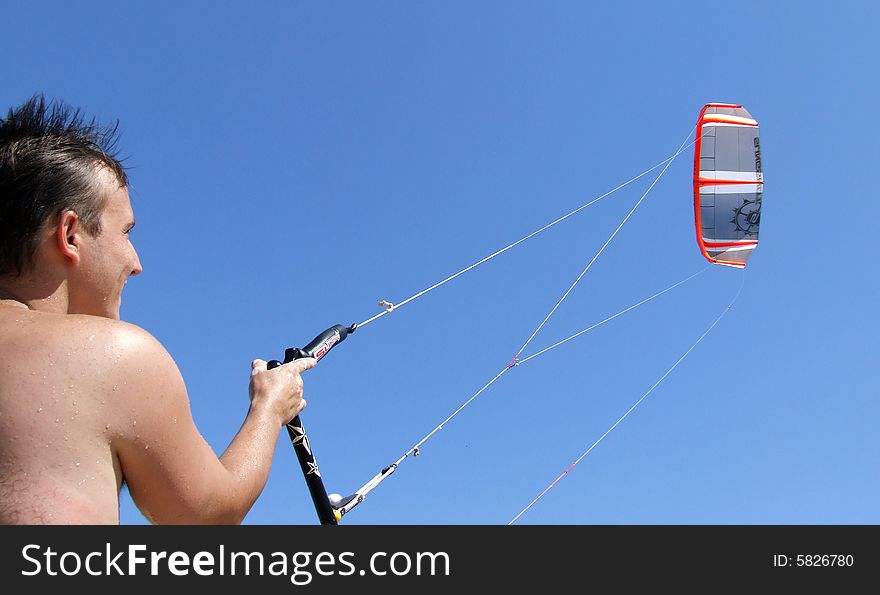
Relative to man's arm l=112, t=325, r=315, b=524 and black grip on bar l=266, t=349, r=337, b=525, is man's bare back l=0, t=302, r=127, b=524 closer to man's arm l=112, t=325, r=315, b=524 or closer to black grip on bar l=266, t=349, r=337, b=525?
man's arm l=112, t=325, r=315, b=524

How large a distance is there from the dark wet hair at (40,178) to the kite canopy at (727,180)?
558 inches

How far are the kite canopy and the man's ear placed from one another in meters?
14.3

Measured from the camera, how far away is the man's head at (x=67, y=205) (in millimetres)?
1459

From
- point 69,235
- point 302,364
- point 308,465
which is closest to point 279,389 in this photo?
point 302,364

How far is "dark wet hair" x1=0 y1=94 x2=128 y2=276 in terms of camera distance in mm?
1455

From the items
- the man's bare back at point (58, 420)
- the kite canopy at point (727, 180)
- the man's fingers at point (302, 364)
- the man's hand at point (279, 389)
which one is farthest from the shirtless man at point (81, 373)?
the kite canopy at point (727, 180)

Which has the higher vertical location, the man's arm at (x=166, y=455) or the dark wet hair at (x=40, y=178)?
the dark wet hair at (x=40, y=178)

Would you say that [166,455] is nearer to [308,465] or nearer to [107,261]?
[107,261]

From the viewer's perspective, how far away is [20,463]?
4.04 ft

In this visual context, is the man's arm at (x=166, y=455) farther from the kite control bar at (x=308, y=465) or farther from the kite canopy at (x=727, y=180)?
the kite canopy at (x=727, y=180)
